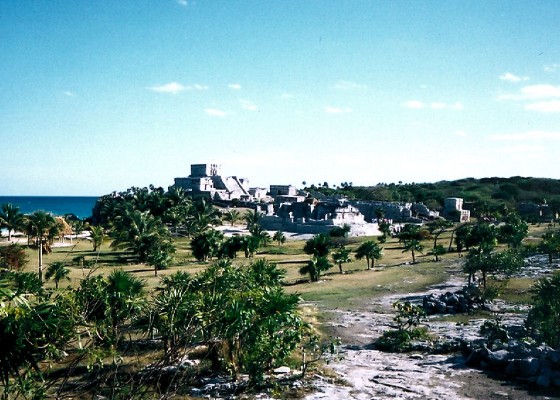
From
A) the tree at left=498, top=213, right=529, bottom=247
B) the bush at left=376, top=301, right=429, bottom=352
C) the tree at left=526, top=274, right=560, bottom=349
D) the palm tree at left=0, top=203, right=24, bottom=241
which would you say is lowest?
the bush at left=376, top=301, right=429, bottom=352

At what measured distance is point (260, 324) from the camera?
57.0 feet

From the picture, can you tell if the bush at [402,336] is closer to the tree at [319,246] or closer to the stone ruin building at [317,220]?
the tree at [319,246]

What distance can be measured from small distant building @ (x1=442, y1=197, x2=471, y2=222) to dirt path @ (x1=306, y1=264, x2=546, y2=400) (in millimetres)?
79467

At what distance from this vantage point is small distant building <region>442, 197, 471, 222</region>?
4016 inches

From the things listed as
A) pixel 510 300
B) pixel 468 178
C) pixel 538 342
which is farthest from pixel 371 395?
pixel 468 178

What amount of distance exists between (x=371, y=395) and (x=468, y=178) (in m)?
192

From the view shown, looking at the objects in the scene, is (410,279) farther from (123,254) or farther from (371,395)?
(123,254)

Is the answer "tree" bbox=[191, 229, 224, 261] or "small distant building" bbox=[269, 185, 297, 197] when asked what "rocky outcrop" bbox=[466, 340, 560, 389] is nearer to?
"tree" bbox=[191, 229, 224, 261]

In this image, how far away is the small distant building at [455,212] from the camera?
102000 millimetres

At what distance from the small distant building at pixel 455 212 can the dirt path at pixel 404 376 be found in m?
79.5

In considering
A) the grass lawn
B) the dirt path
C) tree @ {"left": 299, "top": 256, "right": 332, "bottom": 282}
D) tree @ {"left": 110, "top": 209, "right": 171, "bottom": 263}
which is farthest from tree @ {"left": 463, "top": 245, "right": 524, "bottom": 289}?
tree @ {"left": 110, "top": 209, "right": 171, "bottom": 263}

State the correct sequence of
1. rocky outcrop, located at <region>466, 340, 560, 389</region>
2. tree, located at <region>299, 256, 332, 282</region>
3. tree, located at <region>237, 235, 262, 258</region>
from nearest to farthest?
rocky outcrop, located at <region>466, 340, 560, 389</region> → tree, located at <region>299, 256, 332, 282</region> → tree, located at <region>237, 235, 262, 258</region>

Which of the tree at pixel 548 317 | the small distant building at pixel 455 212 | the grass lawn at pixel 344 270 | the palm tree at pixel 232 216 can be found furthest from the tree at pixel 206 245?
the small distant building at pixel 455 212

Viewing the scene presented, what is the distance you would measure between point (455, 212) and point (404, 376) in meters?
88.3
